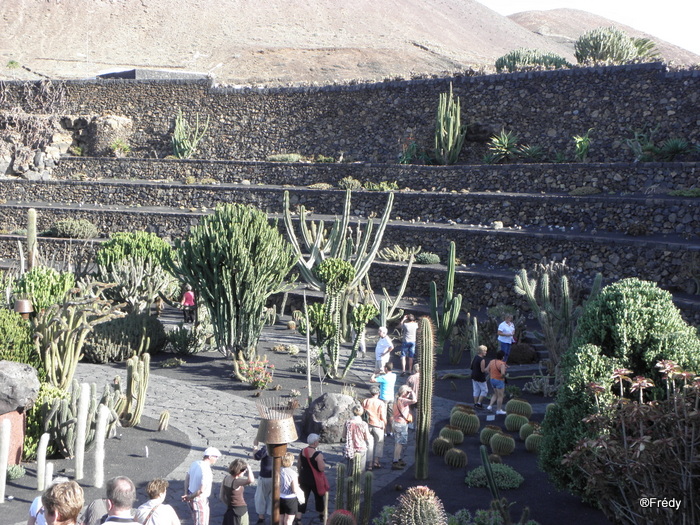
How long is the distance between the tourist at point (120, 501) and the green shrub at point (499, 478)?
458 centimetres

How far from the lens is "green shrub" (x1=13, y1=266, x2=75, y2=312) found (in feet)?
42.3

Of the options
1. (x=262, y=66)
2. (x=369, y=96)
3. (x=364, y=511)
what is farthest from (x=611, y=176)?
(x=262, y=66)

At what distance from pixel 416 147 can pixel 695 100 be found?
959cm

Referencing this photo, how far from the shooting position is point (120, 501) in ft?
17.5

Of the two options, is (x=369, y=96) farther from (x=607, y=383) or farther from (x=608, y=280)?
(x=607, y=383)

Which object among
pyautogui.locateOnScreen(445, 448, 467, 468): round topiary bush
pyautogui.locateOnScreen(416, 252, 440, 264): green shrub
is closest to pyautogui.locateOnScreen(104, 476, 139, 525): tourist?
pyautogui.locateOnScreen(445, 448, 467, 468): round topiary bush

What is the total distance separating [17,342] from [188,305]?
8415 mm

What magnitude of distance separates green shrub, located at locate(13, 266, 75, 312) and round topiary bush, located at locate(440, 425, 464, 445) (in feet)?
22.0

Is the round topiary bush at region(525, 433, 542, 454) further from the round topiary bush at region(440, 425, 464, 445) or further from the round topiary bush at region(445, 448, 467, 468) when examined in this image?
the round topiary bush at region(445, 448, 467, 468)

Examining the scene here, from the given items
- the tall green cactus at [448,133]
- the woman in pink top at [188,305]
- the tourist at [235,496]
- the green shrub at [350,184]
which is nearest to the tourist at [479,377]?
the tourist at [235,496]

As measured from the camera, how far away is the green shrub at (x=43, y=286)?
12.9m

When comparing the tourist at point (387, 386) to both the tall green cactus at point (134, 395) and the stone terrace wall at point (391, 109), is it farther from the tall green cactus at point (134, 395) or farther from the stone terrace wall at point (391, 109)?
the stone terrace wall at point (391, 109)

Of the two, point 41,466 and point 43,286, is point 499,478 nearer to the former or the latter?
point 41,466

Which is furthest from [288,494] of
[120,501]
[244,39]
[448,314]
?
[244,39]
